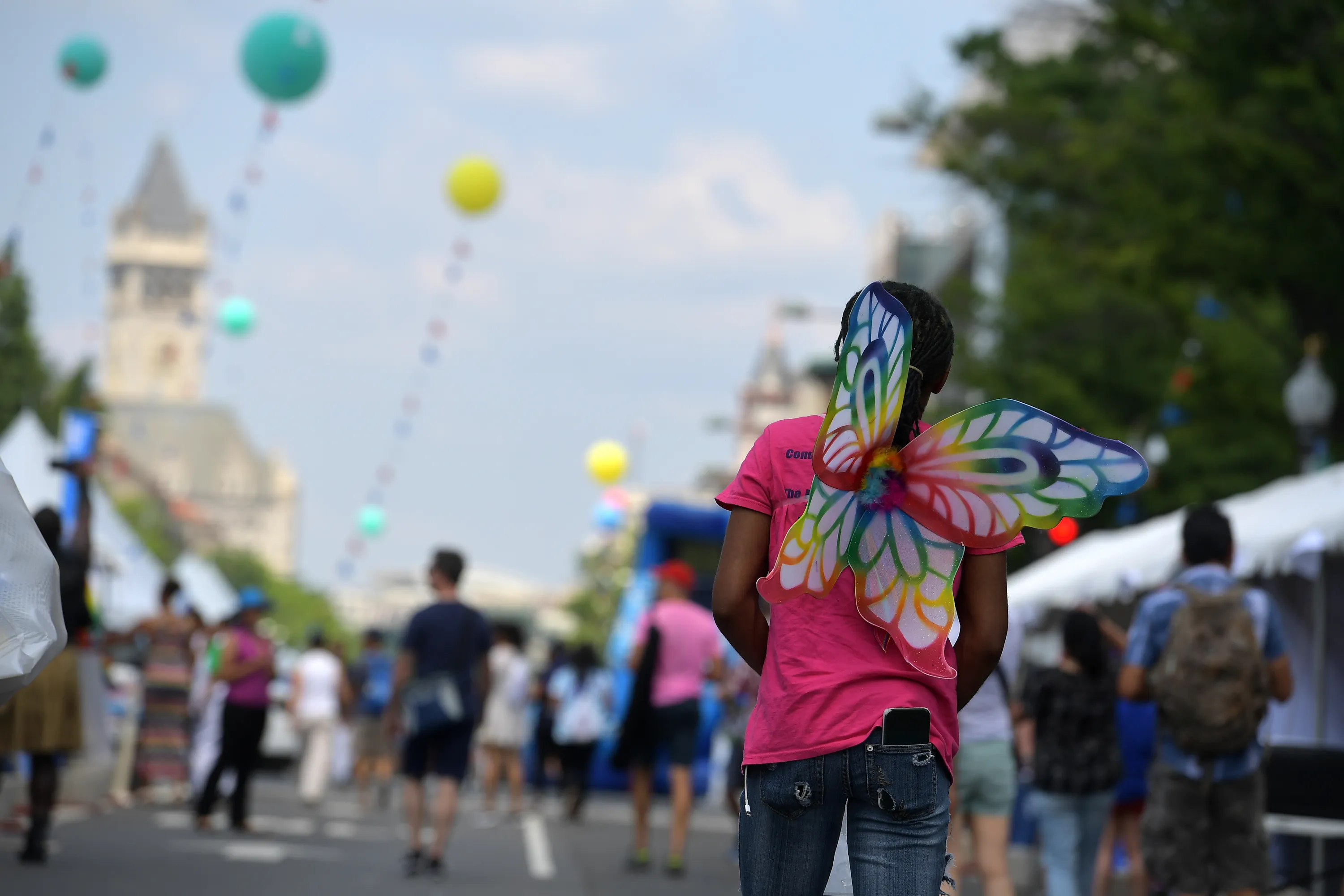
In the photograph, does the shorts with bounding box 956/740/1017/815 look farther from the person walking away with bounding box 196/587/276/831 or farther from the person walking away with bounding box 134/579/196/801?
the person walking away with bounding box 134/579/196/801

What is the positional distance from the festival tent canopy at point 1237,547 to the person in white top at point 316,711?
627cm

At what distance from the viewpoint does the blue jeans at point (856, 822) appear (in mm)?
3762

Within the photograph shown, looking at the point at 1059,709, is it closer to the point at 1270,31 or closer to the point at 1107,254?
the point at 1270,31

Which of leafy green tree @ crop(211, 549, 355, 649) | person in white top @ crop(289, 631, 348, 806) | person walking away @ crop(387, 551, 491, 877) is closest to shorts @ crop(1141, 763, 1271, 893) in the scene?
person walking away @ crop(387, 551, 491, 877)

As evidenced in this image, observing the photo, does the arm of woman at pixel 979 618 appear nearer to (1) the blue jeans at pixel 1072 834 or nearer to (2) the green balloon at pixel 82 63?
(1) the blue jeans at pixel 1072 834

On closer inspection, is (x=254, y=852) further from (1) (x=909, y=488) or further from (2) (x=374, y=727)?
(1) (x=909, y=488)

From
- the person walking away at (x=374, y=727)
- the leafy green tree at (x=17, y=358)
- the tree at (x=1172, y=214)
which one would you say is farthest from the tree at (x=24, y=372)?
the person walking away at (x=374, y=727)

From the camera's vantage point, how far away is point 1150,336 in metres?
31.4

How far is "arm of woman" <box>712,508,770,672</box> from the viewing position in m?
4.00

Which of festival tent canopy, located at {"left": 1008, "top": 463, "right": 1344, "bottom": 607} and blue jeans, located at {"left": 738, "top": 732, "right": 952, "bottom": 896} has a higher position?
festival tent canopy, located at {"left": 1008, "top": 463, "right": 1344, "bottom": 607}

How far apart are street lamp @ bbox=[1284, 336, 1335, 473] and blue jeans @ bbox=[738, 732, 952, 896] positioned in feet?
42.2

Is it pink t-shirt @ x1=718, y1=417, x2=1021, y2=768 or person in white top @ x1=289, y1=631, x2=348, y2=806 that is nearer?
pink t-shirt @ x1=718, y1=417, x2=1021, y2=768

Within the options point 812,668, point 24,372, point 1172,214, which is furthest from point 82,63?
point 24,372

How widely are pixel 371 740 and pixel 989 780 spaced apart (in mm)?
13399
